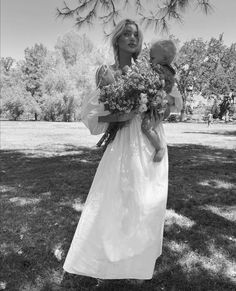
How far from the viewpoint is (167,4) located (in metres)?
7.48

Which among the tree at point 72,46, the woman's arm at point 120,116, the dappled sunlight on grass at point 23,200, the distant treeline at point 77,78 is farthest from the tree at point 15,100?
the woman's arm at point 120,116

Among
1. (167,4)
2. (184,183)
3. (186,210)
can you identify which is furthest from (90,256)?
(167,4)

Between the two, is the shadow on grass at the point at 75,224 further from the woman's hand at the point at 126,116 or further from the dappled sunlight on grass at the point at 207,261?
the woman's hand at the point at 126,116

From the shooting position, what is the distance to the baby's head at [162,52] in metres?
2.87

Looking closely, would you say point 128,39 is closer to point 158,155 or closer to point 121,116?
point 121,116

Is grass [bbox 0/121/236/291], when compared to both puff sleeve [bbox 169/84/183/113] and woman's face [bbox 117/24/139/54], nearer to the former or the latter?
puff sleeve [bbox 169/84/183/113]

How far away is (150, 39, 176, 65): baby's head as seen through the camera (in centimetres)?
287

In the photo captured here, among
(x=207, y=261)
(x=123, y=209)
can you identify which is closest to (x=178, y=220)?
(x=207, y=261)

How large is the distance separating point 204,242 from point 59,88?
36.9 m

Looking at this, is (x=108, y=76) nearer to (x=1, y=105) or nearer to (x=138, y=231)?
(x=138, y=231)

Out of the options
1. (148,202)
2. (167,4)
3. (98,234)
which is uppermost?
(167,4)

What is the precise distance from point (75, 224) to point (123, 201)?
2.13 metres

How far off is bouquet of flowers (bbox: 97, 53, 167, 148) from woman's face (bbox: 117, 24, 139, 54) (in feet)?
0.91

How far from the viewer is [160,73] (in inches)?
112
